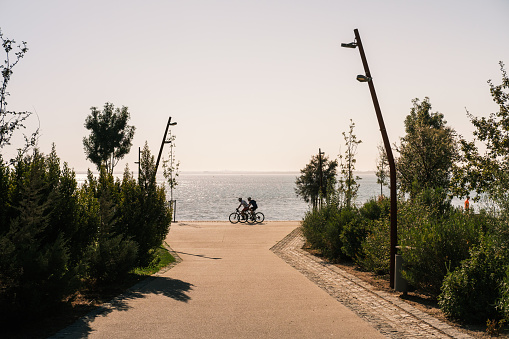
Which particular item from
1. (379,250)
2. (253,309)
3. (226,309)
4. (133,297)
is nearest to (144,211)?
(133,297)

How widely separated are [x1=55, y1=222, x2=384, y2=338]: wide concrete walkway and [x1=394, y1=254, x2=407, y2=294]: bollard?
5.16 feet

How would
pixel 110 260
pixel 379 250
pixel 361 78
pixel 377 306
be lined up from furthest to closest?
pixel 379 250
pixel 361 78
pixel 110 260
pixel 377 306

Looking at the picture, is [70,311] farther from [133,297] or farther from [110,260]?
[110,260]

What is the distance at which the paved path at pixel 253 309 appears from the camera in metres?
6.42

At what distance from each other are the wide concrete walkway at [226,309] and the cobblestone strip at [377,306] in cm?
27

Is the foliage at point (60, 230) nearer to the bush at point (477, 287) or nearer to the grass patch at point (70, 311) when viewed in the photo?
the grass patch at point (70, 311)

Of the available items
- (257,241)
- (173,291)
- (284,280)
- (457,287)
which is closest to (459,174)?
(257,241)

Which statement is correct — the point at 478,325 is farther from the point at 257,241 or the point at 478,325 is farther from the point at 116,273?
the point at 257,241

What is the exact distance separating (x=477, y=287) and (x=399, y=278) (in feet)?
7.35

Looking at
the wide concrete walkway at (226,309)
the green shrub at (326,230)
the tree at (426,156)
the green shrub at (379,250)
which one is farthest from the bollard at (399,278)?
the tree at (426,156)

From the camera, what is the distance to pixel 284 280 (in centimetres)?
1062

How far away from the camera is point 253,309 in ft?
25.4

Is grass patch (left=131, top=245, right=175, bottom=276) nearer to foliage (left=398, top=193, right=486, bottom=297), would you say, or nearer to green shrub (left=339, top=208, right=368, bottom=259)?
green shrub (left=339, top=208, right=368, bottom=259)

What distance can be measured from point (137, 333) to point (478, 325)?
17.4 ft
